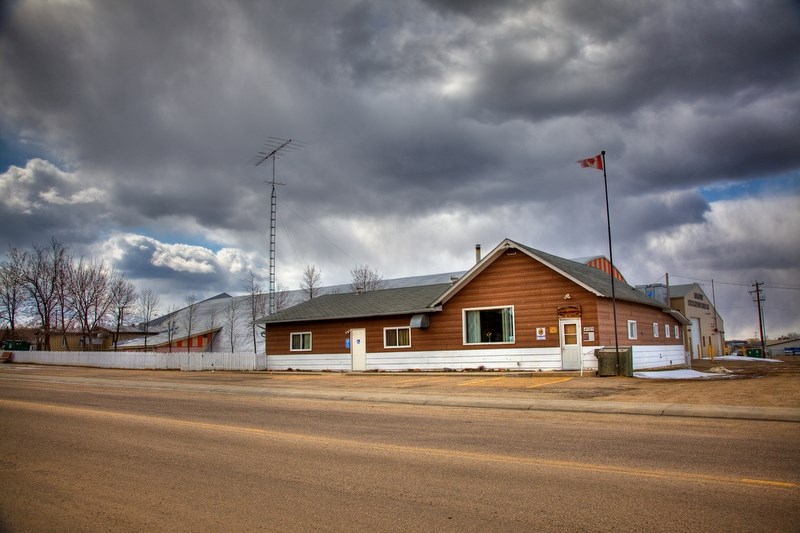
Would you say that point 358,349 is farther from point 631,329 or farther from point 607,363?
point 607,363

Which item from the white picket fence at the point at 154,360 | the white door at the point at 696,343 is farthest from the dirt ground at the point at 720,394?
the white door at the point at 696,343

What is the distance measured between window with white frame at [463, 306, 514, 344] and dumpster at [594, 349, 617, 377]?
522 cm

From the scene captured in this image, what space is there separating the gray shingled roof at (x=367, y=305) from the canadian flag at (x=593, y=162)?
10.1 m

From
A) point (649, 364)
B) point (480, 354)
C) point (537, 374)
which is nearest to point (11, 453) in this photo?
point (537, 374)

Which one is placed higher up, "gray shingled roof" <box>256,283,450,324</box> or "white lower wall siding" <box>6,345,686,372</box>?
"gray shingled roof" <box>256,283,450,324</box>

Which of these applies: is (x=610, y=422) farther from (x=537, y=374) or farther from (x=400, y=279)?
(x=400, y=279)

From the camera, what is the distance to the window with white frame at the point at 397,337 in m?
31.0

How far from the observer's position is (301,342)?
34.9 m

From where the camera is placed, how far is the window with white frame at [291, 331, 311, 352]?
34.6m

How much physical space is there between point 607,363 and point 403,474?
685 inches

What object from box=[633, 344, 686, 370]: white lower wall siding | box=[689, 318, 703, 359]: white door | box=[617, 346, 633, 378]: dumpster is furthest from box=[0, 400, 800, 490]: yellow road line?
box=[689, 318, 703, 359]: white door

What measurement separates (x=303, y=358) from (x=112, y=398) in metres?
16.9

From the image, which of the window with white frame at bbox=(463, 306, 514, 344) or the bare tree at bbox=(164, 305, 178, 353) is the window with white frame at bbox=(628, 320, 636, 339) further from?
the bare tree at bbox=(164, 305, 178, 353)

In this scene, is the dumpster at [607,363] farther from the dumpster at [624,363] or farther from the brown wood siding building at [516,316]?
the brown wood siding building at [516,316]
